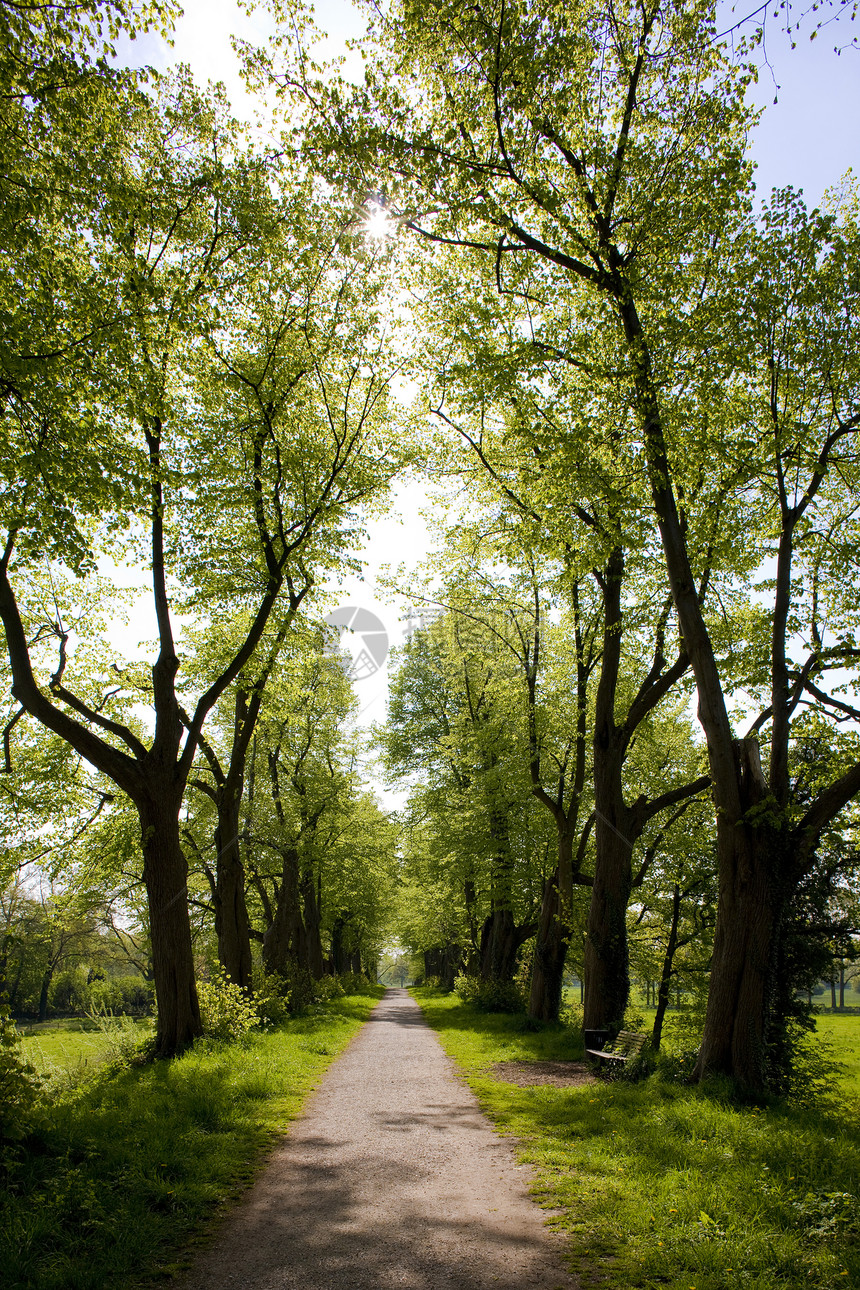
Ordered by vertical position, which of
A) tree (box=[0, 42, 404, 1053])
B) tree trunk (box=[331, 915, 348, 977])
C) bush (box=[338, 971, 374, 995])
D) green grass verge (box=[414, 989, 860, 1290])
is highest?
tree (box=[0, 42, 404, 1053])

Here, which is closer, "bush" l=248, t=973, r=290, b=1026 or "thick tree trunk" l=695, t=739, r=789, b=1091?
"thick tree trunk" l=695, t=739, r=789, b=1091

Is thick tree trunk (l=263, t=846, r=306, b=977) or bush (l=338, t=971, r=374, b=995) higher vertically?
thick tree trunk (l=263, t=846, r=306, b=977)

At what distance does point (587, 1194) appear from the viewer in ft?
17.7

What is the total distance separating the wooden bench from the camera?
10013 mm

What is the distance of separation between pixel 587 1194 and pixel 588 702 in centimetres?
1065

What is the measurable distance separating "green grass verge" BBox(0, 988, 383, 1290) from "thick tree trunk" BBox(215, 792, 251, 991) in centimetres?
489

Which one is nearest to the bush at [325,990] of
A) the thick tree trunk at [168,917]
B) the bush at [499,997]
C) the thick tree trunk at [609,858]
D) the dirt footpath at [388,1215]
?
the bush at [499,997]

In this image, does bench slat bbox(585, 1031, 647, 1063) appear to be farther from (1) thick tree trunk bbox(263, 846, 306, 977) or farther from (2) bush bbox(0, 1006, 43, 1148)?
(1) thick tree trunk bbox(263, 846, 306, 977)

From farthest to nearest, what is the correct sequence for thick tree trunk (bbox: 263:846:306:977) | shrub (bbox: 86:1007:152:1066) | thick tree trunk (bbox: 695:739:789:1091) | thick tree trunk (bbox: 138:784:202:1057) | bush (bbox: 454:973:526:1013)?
thick tree trunk (bbox: 263:846:306:977) → bush (bbox: 454:973:526:1013) → shrub (bbox: 86:1007:152:1066) → thick tree trunk (bbox: 138:784:202:1057) → thick tree trunk (bbox: 695:739:789:1091)

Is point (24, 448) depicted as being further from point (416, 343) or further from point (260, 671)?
→ point (416, 343)

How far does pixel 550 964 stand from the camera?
16734mm

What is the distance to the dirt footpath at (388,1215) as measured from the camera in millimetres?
4195

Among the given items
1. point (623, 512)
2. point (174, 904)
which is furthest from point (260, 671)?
point (623, 512)

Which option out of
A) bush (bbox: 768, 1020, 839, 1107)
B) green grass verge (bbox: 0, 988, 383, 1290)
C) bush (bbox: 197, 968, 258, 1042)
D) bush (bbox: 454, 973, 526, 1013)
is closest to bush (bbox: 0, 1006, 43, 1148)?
green grass verge (bbox: 0, 988, 383, 1290)
